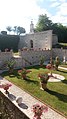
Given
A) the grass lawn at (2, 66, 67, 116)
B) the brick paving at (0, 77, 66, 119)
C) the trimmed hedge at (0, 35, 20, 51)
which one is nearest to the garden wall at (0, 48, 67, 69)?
the grass lawn at (2, 66, 67, 116)

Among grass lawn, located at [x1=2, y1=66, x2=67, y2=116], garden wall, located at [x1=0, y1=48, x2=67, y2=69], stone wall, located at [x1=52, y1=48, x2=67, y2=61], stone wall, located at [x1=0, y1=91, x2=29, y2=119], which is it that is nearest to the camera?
stone wall, located at [x1=0, y1=91, x2=29, y2=119]

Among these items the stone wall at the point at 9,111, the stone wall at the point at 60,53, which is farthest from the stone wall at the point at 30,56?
the stone wall at the point at 9,111

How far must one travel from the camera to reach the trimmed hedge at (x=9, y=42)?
4286 cm

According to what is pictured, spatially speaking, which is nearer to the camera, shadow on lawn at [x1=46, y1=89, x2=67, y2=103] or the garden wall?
shadow on lawn at [x1=46, y1=89, x2=67, y2=103]

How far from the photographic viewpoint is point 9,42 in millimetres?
44125

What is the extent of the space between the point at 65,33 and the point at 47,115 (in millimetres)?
37502

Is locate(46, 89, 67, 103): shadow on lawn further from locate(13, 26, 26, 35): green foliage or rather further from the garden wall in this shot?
locate(13, 26, 26, 35): green foliage

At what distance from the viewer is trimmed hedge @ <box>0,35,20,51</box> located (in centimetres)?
4286

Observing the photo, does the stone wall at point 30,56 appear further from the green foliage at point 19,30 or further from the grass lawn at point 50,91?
the green foliage at point 19,30

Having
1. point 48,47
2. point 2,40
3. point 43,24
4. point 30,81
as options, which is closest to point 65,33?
point 43,24

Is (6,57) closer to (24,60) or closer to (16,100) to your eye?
(24,60)

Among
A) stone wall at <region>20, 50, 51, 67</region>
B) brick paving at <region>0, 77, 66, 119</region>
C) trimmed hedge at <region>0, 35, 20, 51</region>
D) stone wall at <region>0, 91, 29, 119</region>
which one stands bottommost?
brick paving at <region>0, 77, 66, 119</region>

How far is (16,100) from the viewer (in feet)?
43.0

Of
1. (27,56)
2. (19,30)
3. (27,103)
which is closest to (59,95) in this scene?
(27,103)
